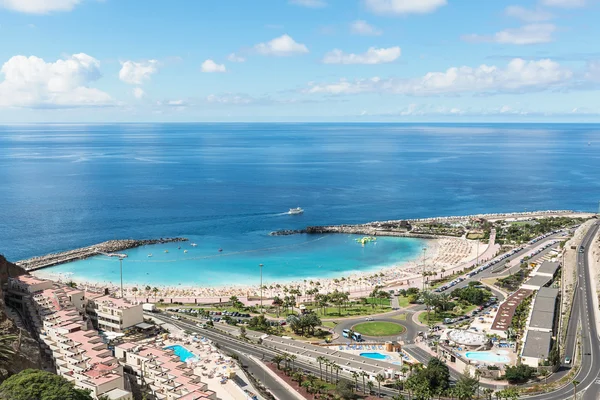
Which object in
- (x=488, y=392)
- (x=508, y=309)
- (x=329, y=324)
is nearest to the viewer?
→ (x=488, y=392)

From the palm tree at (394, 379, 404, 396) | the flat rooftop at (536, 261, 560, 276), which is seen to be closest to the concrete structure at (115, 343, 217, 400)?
the palm tree at (394, 379, 404, 396)

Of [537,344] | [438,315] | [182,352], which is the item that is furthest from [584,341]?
[182,352]

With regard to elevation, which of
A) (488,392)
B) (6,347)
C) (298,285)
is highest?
(6,347)

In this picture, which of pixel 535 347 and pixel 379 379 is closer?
pixel 379 379

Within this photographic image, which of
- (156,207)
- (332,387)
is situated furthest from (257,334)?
(156,207)

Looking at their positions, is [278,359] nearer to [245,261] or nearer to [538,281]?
[538,281]

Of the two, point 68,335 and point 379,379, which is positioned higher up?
point 68,335

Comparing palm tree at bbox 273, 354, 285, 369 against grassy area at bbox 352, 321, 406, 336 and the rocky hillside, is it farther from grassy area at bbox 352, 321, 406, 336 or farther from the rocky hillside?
the rocky hillside
